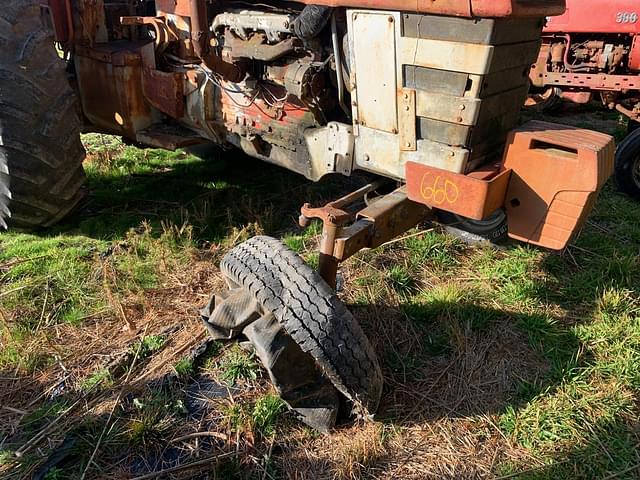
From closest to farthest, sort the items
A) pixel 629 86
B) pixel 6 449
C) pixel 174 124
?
pixel 6 449
pixel 174 124
pixel 629 86

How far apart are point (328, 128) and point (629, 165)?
2785 mm

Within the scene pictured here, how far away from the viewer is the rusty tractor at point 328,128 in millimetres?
2291

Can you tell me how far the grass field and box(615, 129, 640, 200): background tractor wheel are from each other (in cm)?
61

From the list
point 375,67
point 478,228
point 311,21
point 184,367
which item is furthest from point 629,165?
point 184,367

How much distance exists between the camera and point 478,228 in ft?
12.7

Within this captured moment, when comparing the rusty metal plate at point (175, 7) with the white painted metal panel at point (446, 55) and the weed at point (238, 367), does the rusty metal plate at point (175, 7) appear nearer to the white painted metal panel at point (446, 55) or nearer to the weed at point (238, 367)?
the white painted metal panel at point (446, 55)

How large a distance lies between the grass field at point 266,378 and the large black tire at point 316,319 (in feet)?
1.01

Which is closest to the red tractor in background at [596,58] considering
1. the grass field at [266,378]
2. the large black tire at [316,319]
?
the grass field at [266,378]

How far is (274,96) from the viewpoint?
3.32 meters

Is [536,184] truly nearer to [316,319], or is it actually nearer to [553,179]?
[553,179]

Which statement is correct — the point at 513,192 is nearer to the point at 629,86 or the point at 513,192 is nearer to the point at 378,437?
the point at 378,437

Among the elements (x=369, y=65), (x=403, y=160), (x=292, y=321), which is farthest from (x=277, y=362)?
(x=369, y=65)

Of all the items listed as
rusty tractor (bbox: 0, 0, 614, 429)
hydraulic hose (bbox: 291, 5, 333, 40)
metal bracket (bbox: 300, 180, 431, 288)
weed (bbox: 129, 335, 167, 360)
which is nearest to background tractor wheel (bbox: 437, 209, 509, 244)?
rusty tractor (bbox: 0, 0, 614, 429)

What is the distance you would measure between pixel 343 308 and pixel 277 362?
33cm
